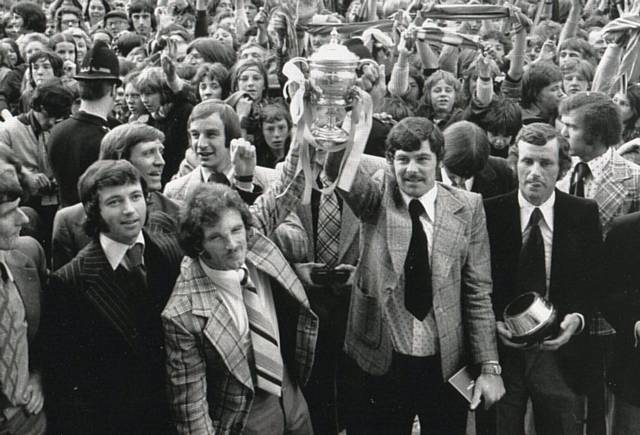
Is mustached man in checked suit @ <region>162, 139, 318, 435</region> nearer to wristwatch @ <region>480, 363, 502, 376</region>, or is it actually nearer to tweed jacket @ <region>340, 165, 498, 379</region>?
tweed jacket @ <region>340, 165, 498, 379</region>

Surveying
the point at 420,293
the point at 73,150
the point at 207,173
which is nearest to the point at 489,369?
the point at 420,293

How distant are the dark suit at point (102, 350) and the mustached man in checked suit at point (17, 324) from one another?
0.07 metres

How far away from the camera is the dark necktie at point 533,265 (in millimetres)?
3520

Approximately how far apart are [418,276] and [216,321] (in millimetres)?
846

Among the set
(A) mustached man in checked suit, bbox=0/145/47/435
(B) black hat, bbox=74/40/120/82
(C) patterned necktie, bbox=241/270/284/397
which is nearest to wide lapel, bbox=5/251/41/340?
(A) mustached man in checked suit, bbox=0/145/47/435

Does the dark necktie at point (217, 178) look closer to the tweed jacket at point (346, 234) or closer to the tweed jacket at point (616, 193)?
the tweed jacket at point (346, 234)

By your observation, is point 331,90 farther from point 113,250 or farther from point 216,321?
point 113,250

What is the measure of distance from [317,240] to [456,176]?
2.84 feet

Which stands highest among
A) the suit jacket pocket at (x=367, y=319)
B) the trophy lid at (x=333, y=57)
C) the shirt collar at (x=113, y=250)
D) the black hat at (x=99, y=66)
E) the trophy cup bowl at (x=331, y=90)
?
the trophy lid at (x=333, y=57)

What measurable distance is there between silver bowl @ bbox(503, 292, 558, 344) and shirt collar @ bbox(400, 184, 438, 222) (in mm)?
503

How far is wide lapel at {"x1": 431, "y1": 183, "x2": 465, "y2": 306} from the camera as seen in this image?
3273 millimetres

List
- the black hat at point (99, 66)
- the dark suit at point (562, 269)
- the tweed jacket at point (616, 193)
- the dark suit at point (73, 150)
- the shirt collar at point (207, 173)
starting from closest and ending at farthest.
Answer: the dark suit at point (562, 269), the tweed jacket at point (616, 193), the shirt collar at point (207, 173), the dark suit at point (73, 150), the black hat at point (99, 66)

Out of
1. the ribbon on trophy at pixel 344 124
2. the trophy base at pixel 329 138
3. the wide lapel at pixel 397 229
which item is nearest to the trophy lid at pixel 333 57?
the ribbon on trophy at pixel 344 124

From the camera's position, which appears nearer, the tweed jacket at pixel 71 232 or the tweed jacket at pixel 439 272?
the tweed jacket at pixel 439 272
